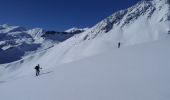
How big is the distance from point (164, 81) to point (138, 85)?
1.11 metres

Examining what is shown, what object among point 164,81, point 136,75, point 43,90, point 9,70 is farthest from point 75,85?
point 9,70

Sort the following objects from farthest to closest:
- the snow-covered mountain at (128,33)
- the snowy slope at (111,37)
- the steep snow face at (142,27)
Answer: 1. the steep snow face at (142,27)
2. the snow-covered mountain at (128,33)
3. the snowy slope at (111,37)

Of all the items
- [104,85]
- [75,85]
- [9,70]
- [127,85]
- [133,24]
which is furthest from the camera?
[133,24]

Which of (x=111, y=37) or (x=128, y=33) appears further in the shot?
(x=111, y=37)

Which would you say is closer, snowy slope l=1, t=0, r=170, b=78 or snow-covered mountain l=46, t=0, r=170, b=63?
snowy slope l=1, t=0, r=170, b=78

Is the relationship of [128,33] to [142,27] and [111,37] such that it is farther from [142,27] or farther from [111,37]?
[111,37]

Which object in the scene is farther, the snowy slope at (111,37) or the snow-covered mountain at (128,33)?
the snow-covered mountain at (128,33)

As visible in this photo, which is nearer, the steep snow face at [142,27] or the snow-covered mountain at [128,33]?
the snow-covered mountain at [128,33]

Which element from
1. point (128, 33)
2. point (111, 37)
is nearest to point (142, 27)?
point (128, 33)

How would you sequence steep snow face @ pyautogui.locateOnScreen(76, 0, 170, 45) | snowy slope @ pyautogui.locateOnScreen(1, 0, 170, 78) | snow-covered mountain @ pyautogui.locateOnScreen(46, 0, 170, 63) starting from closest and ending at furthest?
1. snowy slope @ pyautogui.locateOnScreen(1, 0, 170, 78)
2. snow-covered mountain @ pyautogui.locateOnScreen(46, 0, 170, 63)
3. steep snow face @ pyautogui.locateOnScreen(76, 0, 170, 45)

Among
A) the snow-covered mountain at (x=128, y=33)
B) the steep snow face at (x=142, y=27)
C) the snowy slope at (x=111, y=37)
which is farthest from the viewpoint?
the steep snow face at (x=142, y=27)

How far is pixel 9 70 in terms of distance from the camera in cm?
14788

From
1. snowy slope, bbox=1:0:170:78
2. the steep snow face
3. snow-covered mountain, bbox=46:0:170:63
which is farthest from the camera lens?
the steep snow face

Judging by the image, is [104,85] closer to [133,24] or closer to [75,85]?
[75,85]
